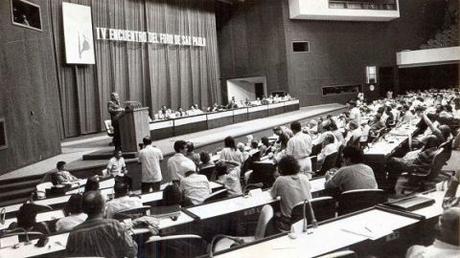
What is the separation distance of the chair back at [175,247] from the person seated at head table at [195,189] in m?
0.98

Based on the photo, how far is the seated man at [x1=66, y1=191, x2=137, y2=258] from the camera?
2.95 metres

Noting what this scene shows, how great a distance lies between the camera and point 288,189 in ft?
13.1

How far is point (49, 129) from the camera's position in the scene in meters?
10.4

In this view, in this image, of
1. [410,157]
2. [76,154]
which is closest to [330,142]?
[410,157]

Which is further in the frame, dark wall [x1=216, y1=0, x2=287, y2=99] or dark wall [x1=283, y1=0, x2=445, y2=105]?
dark wall [x1=283, y1=0, x2=445, y2=105]

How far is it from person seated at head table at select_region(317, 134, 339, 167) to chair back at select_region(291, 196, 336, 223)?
2.80 meters

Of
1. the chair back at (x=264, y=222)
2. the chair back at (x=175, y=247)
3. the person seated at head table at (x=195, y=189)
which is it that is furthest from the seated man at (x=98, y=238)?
the person seated at head table at (x=195, y=189)

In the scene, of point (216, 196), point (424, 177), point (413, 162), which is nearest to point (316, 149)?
point (413, 162)

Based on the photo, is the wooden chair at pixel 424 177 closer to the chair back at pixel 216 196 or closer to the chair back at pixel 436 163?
the chair back at pixel 436 163

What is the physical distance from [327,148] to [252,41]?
15.0 m

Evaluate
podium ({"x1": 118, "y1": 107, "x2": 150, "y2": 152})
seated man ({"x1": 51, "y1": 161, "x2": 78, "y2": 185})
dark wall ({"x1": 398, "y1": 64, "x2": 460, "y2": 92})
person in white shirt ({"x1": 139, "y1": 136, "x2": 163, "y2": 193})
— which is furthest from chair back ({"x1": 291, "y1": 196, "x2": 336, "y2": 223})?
dark wall ({"x1": 398, "y1": 64, "x2": 460, "y2": 92})

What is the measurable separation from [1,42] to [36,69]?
1342 millimetres

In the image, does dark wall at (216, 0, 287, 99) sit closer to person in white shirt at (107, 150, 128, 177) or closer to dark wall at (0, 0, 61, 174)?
dark wall at (0, 0, 61, 174)

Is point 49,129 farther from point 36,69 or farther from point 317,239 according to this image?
point 317,239
